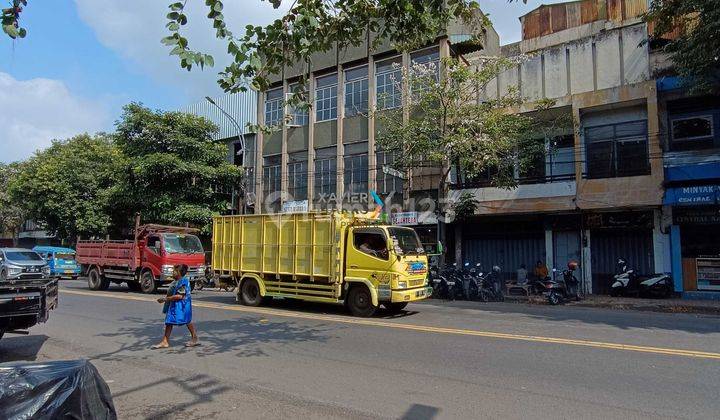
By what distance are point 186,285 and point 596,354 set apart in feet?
22.1

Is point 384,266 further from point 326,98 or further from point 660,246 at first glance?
point 326,98

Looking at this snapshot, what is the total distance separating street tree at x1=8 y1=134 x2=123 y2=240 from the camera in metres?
29.9

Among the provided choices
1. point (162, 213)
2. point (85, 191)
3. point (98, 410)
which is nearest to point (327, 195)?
point (162, 213)

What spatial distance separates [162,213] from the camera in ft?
87.7

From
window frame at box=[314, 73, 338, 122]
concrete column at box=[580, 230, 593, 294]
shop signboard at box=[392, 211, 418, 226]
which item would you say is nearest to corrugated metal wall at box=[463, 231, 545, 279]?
concrete column at box=[580, 230, 593, 294]

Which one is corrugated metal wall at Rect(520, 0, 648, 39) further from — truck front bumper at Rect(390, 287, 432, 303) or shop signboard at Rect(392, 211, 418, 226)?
truck front bumper at Rect(390, 287, 432, 303)

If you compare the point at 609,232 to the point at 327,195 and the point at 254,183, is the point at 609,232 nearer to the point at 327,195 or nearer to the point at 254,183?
the point at 327,195

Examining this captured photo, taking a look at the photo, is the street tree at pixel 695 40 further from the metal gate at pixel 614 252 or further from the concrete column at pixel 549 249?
the concrete column at pixel 549 249

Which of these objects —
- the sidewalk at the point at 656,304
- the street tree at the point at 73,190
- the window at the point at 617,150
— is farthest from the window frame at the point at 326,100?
the sidewalk at the point at 656,304

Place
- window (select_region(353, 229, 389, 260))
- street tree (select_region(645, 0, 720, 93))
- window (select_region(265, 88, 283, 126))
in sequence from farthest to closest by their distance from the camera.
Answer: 1. window (select_region(265, 88, 283, 126))
2. street tree (select_region(645, 0, 720, 93))
3. window (select_region(353, 229, 389, 260))

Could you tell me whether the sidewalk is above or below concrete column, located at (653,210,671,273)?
below

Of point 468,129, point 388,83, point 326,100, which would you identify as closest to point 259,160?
point 326,100

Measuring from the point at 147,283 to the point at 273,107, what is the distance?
14412 mm

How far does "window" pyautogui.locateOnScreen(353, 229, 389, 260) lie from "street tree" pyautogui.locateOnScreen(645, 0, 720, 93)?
428 inches
